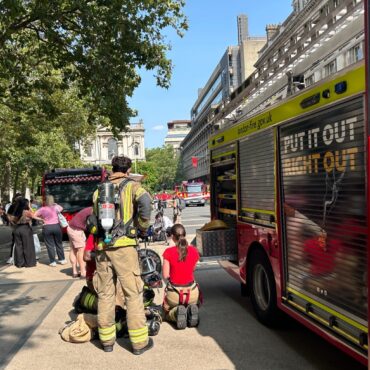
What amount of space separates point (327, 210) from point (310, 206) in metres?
0.32

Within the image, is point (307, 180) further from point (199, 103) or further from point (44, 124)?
point (199, 103)

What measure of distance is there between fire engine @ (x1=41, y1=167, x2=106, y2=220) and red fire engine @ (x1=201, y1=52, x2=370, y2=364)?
1210cm

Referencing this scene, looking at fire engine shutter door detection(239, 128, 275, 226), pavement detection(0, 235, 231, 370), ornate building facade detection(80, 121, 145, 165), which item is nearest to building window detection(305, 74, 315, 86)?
fire engine shutter door detection(239, 128, 275, 226)

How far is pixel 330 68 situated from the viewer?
384 centimetres

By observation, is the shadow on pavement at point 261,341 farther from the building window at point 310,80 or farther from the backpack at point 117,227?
the building window at point 310,80

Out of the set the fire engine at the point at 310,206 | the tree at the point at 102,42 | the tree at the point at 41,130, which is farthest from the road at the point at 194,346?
the tree at the point at 41,130

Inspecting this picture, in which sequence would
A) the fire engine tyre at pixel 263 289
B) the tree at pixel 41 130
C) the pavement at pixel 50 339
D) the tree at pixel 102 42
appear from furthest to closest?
the tree at pixel 41 130
the tree at pixel 102 42
the fire engine tyre at pixel 263 289
the pavement at pixel 50 339

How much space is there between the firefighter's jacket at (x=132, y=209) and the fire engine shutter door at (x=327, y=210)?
138cm

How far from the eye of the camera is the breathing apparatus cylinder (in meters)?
4.68

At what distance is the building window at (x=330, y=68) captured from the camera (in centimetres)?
375

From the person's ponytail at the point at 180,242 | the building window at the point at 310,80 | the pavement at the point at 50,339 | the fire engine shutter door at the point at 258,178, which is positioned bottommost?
the pavement at the point at 50,339

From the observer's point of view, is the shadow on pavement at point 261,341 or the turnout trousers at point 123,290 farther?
the turnout trousers at point 123,290

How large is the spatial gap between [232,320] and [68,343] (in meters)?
1.93

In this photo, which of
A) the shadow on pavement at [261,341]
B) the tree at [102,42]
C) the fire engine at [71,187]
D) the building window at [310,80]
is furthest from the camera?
the fire engine at [71,187]
